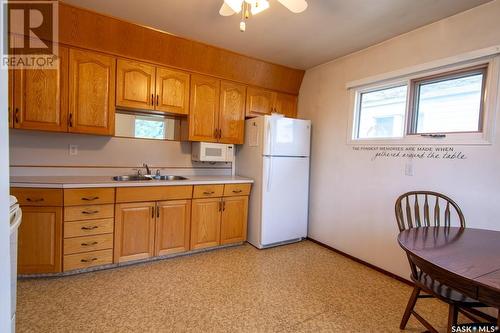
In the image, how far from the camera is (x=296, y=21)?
7.84 ft

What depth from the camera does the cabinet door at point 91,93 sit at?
2.51 meters

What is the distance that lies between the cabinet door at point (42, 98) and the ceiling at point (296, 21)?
67 cm

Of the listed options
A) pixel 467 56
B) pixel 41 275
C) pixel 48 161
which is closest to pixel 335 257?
pixel 467 56

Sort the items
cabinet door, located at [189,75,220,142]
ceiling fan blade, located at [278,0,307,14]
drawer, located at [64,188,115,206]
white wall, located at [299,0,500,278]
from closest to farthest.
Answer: ceiling fan blade, located at [278,0,307,14], white wall, located at [299,0,500,278], drawer, located at [64,188,115,206], cabinet door, located at [189,75,220,142]

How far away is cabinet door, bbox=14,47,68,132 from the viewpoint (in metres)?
2.32

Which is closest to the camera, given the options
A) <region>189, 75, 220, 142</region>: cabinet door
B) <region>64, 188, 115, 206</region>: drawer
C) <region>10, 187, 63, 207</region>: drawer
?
<region>10, 187, 63, 207</region>: drawer

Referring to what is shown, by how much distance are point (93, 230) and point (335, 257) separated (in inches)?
101

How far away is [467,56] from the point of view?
2105mm

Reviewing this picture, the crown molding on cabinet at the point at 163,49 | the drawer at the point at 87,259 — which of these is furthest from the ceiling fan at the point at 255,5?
the drawer at the point at 87,259

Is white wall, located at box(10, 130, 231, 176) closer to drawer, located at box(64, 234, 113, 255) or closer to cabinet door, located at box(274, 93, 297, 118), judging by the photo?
drawer, located at box(64, 234, 113, 255)

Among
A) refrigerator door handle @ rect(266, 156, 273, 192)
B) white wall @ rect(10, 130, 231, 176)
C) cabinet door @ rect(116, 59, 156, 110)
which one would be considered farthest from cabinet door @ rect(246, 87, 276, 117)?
cabinet door @ rect(116, 59, 156, 110)

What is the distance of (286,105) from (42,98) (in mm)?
2821

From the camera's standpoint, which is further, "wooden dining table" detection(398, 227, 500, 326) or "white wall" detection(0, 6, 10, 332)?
"wooden dining table" detection(398, 227, 500, 326)

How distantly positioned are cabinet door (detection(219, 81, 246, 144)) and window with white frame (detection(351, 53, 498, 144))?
138cm
